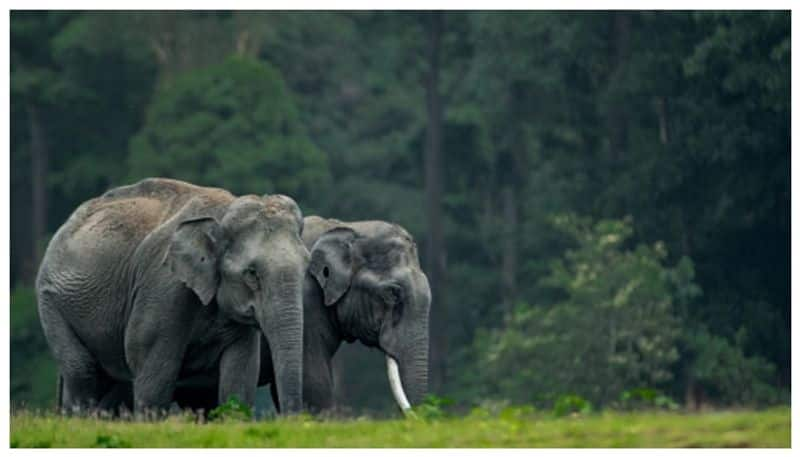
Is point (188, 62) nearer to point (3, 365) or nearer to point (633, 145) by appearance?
point (633, 145)

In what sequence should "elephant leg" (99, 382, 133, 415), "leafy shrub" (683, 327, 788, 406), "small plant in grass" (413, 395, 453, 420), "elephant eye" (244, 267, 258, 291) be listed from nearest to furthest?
"small plant in grass" (413, 395, 453, 420)
"elephant eye" (244, 267, 258, 291)
"elephant leg" (99, 382, 133, 415)
"leafy shrub" (683, 327, 788, 406)

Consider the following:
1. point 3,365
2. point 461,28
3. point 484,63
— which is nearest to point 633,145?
point 484,63

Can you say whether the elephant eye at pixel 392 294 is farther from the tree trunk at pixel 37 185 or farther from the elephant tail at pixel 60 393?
the tree trunk at pixel 37 185

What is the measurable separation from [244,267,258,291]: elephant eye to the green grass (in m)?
1.93

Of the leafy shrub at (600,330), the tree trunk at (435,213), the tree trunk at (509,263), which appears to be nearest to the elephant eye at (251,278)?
the leafy shrub at (600,330)

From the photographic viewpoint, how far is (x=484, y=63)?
175 feet

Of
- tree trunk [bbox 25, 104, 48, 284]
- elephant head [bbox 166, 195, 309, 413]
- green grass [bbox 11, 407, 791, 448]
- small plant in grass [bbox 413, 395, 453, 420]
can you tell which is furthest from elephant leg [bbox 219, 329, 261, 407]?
tree trunk [bbox 25, 104, 48, 284]

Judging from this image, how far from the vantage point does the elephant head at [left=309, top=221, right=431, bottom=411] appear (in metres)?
21.8

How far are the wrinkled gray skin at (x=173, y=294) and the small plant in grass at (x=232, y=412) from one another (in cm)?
54

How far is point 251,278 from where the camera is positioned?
20.4 meters

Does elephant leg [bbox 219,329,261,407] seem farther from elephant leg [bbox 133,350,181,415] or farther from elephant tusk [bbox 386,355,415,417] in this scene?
elephant tusk [bbox 386,355,415,417]

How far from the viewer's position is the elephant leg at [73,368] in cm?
2169

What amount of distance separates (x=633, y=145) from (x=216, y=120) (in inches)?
330

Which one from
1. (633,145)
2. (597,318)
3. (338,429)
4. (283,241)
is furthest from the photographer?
(633,145)
